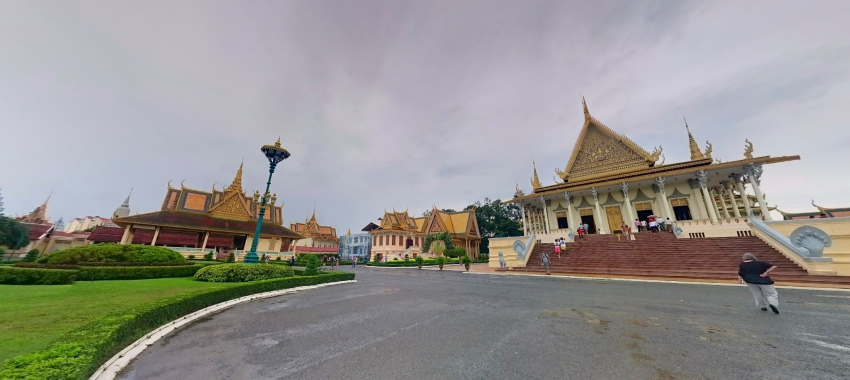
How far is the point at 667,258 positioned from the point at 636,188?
9777 millimetres

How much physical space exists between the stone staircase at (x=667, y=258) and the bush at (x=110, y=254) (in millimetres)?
20275

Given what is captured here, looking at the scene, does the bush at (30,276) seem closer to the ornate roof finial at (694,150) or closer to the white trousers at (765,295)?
the white trousers at (765,295)

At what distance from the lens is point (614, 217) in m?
22.0

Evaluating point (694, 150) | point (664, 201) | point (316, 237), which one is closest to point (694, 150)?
point (694, 150)

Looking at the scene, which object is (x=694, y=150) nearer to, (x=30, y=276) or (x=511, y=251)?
(x=511, y=251)

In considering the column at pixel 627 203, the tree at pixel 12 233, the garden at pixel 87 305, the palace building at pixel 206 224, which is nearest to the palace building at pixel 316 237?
the palace building at pixel 206 224

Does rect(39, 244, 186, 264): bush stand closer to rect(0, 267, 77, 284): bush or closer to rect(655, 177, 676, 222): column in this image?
rect(0, 267, 77, 284): bush

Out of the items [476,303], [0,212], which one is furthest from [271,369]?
[0,212]

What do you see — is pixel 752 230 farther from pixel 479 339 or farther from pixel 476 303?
pixel 479 339

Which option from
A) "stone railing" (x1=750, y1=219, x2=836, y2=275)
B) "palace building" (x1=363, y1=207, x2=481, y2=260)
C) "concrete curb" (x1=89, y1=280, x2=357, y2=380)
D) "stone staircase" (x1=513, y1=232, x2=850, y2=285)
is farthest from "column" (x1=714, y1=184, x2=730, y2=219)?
"concrete curb" (x1=89, y1=280, x2=357, y2=380)

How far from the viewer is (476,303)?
718 centimetres

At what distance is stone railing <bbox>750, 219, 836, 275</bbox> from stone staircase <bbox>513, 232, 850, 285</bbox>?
22 cm

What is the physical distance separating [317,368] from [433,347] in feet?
5.15

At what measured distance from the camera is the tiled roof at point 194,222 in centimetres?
2400
